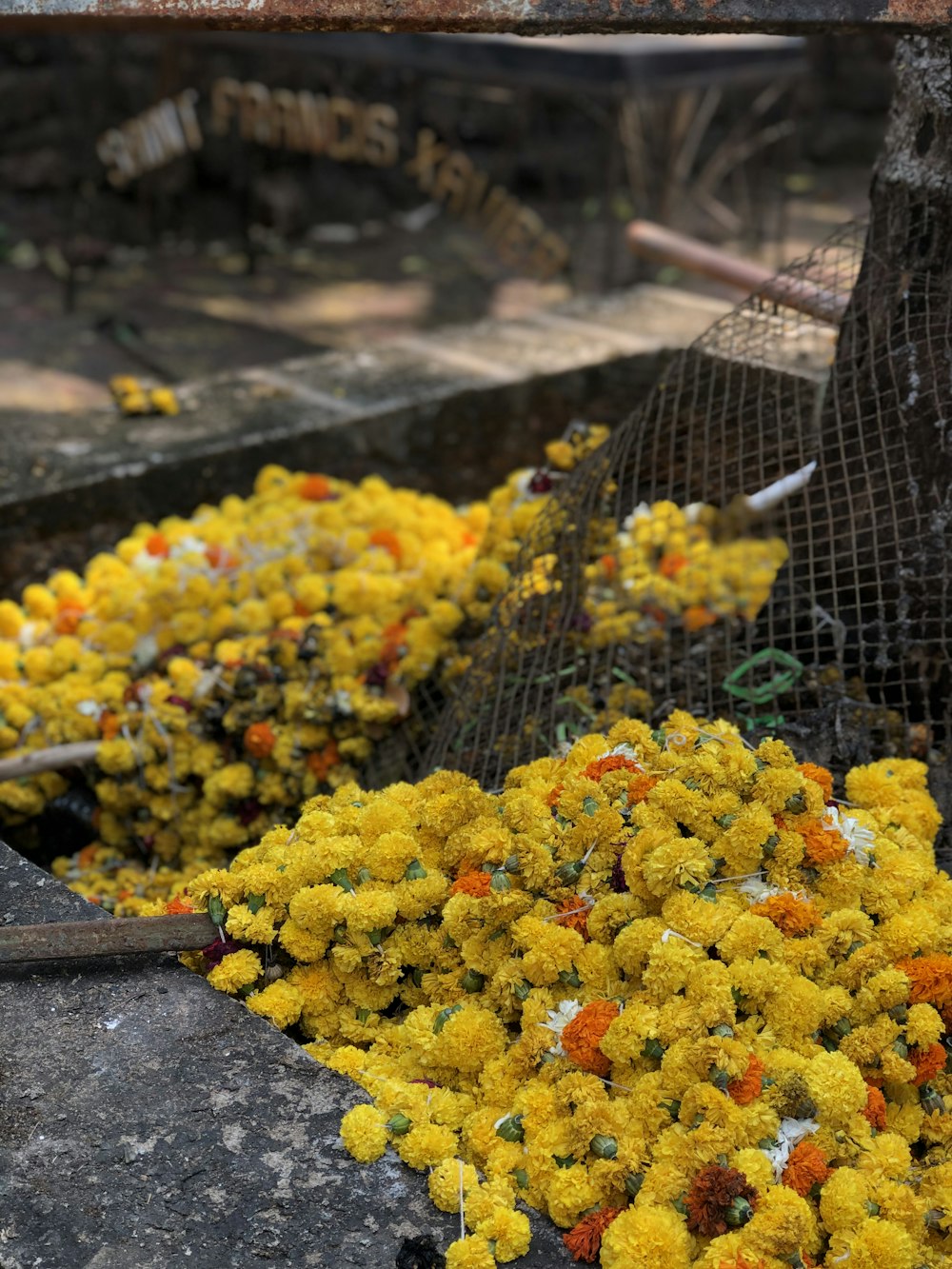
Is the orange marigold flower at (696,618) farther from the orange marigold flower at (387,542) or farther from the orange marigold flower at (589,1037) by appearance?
the orange marigold flower at (589,1037)

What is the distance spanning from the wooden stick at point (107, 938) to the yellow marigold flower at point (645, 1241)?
69cm

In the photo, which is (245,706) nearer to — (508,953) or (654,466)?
(654,466)

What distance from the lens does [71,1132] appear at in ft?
5.24

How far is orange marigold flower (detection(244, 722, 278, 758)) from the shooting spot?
2.76 metres

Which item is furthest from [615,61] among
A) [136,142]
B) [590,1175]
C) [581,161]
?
[590,1175]

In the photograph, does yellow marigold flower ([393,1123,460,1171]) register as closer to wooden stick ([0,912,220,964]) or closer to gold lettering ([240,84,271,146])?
wooden stick ([0,912,220,964])

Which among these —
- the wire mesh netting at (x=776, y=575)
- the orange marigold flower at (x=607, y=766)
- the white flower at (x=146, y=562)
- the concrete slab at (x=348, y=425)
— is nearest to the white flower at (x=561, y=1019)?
the orange marigold flower at (x=607, y=766)

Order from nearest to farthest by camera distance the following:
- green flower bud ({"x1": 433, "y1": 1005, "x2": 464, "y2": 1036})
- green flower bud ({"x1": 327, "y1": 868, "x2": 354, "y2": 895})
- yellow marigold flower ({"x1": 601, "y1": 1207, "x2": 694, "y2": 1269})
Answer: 1. yellow marigold flower ({"x1": 601, "y1": 1207, "x2": 694, "y2": 1269})
2. green flower bud ({"x1": 433, "y1": 1005, "x2": 464, "y2": 1036})
3. green flower bud ({"x1": 327, "y1": 868, "x2": 354, "y2": 895})

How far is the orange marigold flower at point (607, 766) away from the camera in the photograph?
6.26 feet

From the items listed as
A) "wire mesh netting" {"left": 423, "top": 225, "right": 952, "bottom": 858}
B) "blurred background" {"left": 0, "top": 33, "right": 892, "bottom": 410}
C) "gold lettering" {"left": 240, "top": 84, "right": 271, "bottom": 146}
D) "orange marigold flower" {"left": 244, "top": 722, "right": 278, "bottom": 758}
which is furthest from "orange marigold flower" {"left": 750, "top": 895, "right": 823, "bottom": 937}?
"gold lettering" {"left": 240, "top": 84, "right": 271, "bottom": 146}

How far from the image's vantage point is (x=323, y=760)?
2.83 meters

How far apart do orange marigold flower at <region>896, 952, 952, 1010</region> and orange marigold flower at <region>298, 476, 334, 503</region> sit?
6.68 ft

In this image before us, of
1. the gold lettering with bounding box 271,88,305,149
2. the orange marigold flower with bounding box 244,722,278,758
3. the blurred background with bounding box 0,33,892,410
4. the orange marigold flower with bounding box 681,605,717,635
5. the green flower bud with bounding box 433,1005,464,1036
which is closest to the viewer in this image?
the green flower bud with bounding box 433,1005,464,1036

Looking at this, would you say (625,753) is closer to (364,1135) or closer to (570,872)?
(570,872)
